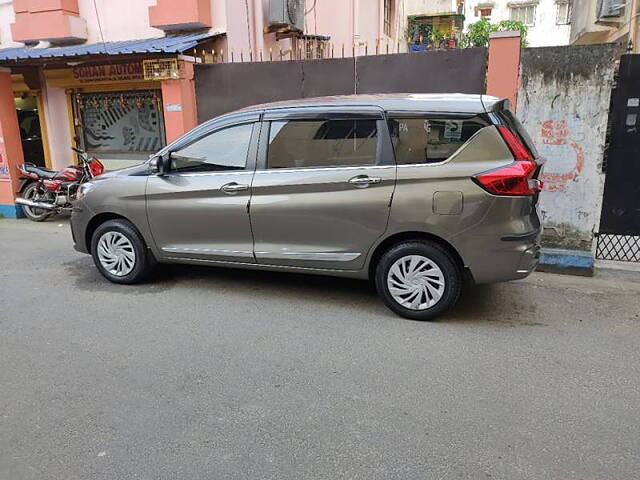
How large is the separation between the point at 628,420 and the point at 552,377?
56 centimetres

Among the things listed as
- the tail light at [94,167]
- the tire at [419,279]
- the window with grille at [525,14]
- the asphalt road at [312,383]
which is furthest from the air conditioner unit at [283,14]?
the window with grille at [525,14]

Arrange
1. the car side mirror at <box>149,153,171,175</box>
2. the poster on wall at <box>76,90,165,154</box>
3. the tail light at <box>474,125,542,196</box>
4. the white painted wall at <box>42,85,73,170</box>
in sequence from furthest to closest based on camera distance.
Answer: the white painted wall at <box>42,85,73,170</box> < the poster on wall at <box>76,90,165,154</box> < the car side mirror at <box>149,153,171,175</box> < the tail light at <box>474,125,542,196</box>

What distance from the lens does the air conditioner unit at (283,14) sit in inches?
384

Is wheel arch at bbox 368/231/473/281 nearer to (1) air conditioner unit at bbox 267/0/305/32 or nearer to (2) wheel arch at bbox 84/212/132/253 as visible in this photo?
(2) wheel arch at bbox 84/212/132/253

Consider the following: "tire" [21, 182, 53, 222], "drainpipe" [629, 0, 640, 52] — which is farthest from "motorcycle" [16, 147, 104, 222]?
"drainpipe" [629, 0, 640, 52]

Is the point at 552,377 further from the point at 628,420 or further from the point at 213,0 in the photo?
the point at 213,0

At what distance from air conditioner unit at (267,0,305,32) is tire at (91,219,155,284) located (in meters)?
6.19

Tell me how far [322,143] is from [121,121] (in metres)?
6.83

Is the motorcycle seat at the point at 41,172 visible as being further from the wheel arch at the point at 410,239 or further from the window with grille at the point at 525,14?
the window with grille at the point at 525,14

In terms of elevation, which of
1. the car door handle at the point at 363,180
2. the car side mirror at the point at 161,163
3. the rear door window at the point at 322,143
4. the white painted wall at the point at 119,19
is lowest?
the car door handle at the point at 363,180

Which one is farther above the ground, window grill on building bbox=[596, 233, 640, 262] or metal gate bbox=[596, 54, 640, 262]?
metal gate bbox=[596, 54, 640, 262]

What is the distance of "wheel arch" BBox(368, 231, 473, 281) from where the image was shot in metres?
4.23

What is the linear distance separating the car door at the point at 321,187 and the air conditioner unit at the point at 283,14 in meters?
5.92

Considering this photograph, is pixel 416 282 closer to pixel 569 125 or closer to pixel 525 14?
pixel 569 125
